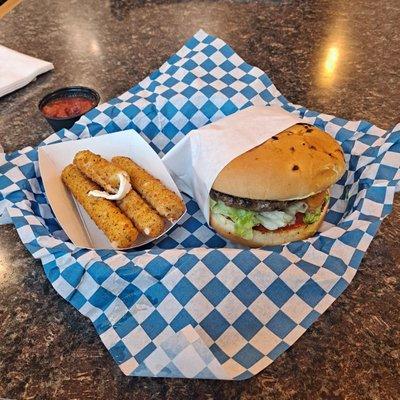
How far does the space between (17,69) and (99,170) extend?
Result: 2.85 feet

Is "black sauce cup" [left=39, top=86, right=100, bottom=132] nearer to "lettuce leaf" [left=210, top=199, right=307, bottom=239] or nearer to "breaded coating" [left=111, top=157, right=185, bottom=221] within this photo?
"breaded coating" [left=111, top=157, right=185, bottom=221]

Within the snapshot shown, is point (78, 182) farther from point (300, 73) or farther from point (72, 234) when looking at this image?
point (300, 73)

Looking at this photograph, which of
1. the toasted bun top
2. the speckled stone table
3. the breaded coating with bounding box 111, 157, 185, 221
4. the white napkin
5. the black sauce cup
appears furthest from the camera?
the white napkin

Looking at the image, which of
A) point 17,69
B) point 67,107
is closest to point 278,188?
point 67,107

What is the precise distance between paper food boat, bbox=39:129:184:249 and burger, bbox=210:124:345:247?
20 centimetres

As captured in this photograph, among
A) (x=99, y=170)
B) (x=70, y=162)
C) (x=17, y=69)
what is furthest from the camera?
(x=17, y=69)

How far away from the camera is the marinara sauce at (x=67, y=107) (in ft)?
5.28

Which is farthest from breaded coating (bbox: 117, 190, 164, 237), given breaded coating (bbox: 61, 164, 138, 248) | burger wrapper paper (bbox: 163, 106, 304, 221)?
burger wrapper paper (bbox: 163, 106, 304, 221)

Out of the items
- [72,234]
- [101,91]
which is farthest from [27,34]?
[72,234]

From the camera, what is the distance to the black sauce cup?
1.57 m

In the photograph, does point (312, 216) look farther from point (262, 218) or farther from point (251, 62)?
point (251, 62)

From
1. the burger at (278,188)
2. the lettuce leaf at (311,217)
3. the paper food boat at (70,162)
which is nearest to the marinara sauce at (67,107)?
the paper food boat at (70,162)

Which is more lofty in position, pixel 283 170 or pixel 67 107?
pixel 283 170

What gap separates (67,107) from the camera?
1.64 meters
